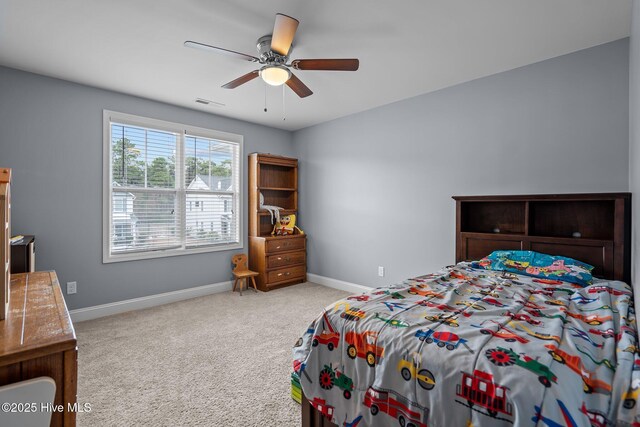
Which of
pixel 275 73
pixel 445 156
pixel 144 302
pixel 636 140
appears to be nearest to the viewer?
pixel 636 140

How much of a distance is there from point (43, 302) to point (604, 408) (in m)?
2.21

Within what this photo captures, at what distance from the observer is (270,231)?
5.05m

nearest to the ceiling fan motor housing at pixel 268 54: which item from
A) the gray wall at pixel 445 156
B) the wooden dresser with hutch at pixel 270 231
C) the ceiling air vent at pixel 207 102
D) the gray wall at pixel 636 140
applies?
the ceiling air vent at pixel 207 102

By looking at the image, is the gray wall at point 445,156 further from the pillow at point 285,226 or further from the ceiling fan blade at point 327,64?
the ceiling fan blade at point 327,64

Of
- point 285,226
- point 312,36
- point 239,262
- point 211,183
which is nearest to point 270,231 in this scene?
point 285,226

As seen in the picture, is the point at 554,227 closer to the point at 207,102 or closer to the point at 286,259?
the point at 286,259

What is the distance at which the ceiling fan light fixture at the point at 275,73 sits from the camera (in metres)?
2.36

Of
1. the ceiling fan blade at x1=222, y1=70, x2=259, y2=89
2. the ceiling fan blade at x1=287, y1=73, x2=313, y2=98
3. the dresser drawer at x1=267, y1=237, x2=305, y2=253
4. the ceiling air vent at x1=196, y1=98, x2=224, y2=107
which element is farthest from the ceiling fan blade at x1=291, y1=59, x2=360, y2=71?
the dresser drawer at x1=267, y1=237, x2=305, y2=253

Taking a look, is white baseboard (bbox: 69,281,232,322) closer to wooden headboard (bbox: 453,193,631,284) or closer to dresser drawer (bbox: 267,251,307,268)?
dresser drawer (bbox: 267,251,307,268)

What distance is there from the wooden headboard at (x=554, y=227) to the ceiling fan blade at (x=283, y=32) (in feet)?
7.14

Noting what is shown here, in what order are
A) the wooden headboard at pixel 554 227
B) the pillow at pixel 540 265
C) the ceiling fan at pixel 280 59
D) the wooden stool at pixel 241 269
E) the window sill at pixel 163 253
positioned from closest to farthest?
the ceiling fan at pixel 280 59 → the pillow at pixel 540 265 → the wooden headboard at pixel 554 227 → the window sill at pixel 163 253 → the wooden stool at pixel 241 269

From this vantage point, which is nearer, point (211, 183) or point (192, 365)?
point (192, 365)

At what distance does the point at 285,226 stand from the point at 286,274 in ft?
2.51

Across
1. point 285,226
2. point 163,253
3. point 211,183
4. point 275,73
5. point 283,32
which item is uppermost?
point 283,32
